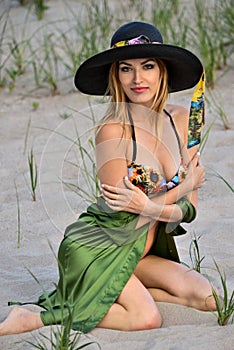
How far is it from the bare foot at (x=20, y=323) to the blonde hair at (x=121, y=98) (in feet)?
2.67

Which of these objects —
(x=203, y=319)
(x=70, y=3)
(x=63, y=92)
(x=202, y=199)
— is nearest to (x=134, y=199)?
(x=203, y=319)

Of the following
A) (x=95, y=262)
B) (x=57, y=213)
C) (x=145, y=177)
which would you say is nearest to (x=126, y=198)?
(x=145, y=177)

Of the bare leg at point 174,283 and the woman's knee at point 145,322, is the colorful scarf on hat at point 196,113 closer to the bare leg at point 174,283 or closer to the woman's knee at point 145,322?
the bare leg at point 174,283

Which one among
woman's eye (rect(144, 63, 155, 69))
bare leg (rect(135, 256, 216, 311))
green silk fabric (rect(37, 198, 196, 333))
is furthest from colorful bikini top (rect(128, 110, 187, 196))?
bare leg (rect(135, 256, 216, 311))

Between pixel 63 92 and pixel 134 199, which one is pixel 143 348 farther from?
pixel 63 92

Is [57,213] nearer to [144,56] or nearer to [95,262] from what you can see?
[95,262]

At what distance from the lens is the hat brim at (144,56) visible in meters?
3.08

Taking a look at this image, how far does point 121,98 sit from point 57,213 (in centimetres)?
116

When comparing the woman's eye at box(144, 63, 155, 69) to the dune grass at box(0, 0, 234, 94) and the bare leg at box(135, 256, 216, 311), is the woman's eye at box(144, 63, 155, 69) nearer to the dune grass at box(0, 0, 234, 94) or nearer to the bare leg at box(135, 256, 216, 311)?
the bare leg at box(135, 256, 216, 311)

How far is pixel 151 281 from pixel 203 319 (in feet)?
1.12

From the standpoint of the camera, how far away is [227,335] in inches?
110

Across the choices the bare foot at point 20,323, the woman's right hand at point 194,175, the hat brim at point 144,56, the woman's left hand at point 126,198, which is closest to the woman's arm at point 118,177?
the woman's left hand at point 126,198

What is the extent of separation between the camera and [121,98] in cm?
326

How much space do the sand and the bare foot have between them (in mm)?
53
